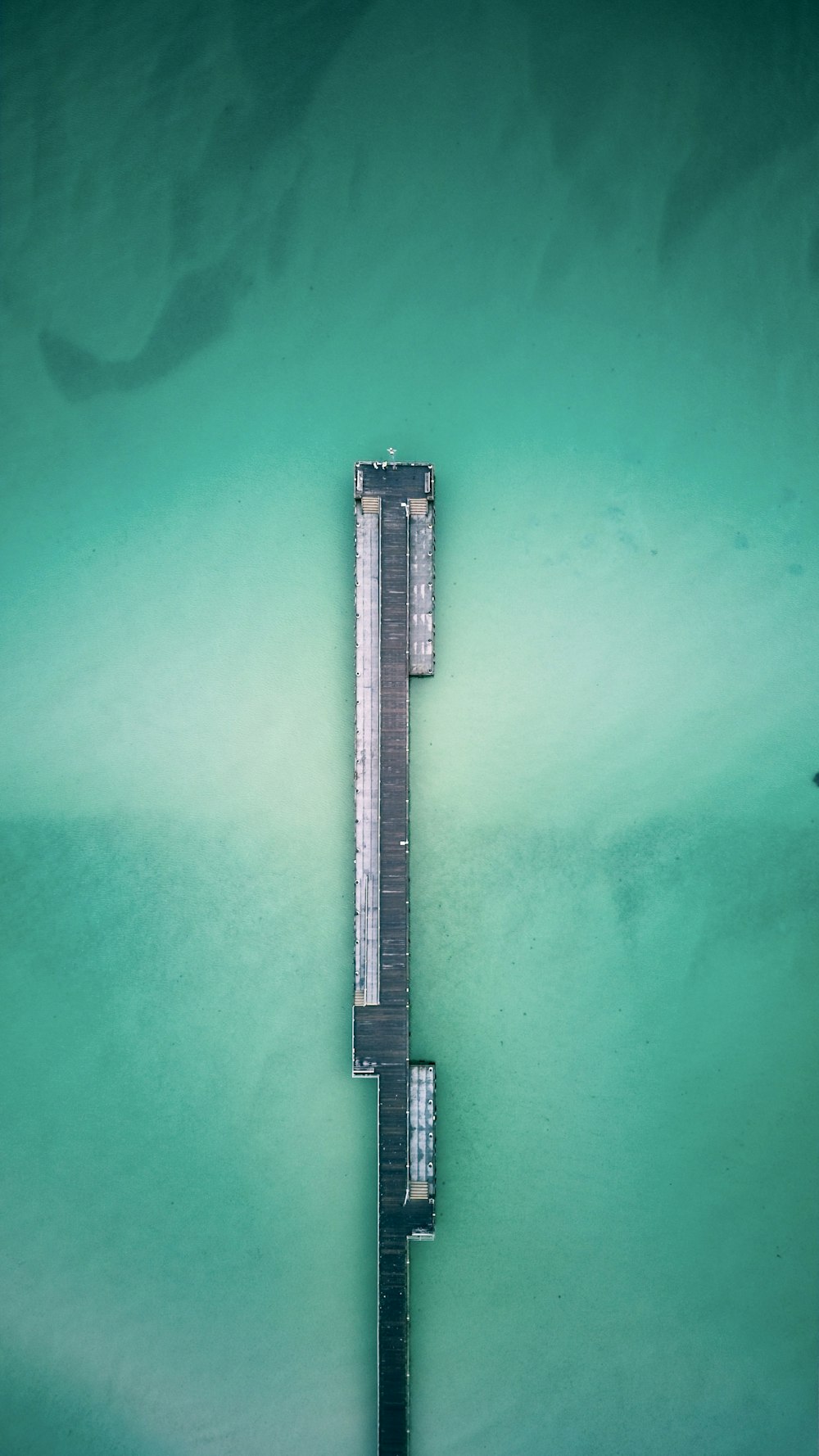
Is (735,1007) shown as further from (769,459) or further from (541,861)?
(769,459)

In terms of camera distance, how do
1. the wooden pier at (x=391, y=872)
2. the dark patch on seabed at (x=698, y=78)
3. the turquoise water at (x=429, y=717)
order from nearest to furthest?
1. the wooden pier at (x=391, y=872)
2. the turquoise water at (x=429, y=717)
3. the dark patch on seabed at (x=698, y=78)

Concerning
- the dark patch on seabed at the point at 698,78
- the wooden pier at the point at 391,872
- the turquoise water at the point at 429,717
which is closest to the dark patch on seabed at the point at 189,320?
the turquoise water at the point at 429,717

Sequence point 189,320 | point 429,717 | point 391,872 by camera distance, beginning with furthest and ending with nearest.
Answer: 1. point 189,320
2. point 429,717
3. point 391,872

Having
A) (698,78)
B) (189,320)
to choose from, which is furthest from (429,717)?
(698,78)

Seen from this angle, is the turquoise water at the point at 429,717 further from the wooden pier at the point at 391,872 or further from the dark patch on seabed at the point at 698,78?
the wooden pier at the point at 391,872

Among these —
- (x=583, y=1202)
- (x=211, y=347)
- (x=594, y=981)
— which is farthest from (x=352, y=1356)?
(x=211, y=347)

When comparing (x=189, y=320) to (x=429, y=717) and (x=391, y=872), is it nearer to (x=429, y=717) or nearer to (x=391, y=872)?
(x=429, y=717)
